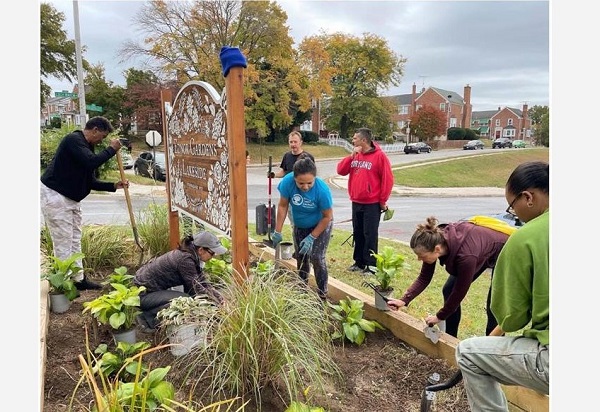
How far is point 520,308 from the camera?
1.90m

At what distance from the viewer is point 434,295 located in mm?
4793

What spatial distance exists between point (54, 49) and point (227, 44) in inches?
429

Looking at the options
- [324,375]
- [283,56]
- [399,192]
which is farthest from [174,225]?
[283,56]

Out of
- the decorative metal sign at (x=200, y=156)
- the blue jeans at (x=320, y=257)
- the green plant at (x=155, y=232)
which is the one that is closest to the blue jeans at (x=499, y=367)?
the blue jeans at (x=320, y=257)

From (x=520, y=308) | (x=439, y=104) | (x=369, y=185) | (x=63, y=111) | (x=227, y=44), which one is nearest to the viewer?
(x=520, y=308)

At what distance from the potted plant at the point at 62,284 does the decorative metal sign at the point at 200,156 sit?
1170 mm

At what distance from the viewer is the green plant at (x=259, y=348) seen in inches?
94.5

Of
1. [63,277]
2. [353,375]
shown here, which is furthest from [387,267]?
[63,277]

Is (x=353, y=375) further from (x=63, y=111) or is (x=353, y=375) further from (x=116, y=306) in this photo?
(x=63, y=111)

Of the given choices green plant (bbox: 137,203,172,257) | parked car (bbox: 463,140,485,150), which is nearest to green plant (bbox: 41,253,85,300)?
green plant (bbox: 137,203,172,257)

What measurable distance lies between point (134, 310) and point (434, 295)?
3088 millimetres

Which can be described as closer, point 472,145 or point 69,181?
point 69,181

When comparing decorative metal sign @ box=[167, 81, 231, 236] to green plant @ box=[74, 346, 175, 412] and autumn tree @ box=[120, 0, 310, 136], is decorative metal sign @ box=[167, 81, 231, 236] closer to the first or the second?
green plant @ box=[74, 346, 175, 412]

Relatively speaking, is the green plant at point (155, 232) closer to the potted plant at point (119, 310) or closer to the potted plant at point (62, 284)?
the potted plant at point (62, 284)
